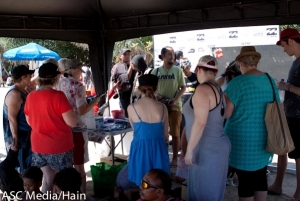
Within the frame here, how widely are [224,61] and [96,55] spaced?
4526 millimetres

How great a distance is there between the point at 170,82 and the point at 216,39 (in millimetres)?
5007

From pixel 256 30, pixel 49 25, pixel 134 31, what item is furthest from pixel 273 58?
pixel 49 25

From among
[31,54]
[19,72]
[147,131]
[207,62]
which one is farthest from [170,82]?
[31,54]

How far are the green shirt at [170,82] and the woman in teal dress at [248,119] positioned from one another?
221cm

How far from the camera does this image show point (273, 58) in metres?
9.15

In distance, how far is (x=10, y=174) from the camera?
3326 millimetres

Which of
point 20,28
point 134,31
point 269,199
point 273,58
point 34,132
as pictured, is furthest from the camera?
point 273,58

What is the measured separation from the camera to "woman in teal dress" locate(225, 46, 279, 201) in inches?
107

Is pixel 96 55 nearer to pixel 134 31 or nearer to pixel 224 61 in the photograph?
pixel 134 31

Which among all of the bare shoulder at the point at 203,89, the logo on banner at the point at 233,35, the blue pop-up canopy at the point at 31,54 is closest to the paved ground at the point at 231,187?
the bare shoulder at the point at 203,89

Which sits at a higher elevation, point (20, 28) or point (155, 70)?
point (20, 28)

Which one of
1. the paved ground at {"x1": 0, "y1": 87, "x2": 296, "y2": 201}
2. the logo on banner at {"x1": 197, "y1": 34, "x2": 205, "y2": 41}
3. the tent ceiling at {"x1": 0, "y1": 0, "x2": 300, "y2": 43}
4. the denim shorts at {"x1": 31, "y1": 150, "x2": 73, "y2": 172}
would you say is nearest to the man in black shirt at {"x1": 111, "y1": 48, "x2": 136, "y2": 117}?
the tent ceiling at {"x1": 0, "y1": 0, "x2": 300, "y2": 43}

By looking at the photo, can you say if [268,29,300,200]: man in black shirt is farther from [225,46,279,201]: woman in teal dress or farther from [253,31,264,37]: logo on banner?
[253,31,264,37]: logo on banner

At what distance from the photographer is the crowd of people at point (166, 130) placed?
2482mm
